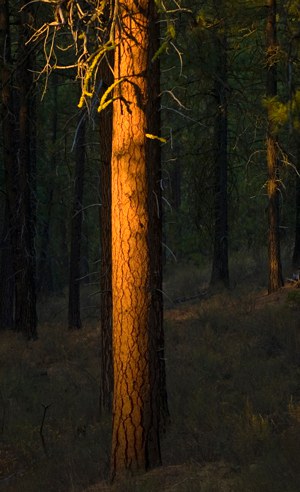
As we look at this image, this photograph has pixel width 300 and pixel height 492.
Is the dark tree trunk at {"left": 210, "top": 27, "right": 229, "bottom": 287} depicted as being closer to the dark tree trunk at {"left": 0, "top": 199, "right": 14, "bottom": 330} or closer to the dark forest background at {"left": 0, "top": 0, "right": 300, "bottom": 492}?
the dark forest background at {"left": 0, "top": 0, "right": 300, "bottom": 492}

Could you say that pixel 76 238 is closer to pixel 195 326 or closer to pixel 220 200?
pixel 220 200

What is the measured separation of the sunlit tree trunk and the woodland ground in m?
0.37

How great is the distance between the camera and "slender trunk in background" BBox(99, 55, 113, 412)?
9.98m

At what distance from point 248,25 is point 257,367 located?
34.4ft

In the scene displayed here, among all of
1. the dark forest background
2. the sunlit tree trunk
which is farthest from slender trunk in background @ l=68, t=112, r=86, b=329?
the sunlit tree trunk

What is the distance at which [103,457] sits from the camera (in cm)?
791

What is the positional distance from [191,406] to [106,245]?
2809 millimetres

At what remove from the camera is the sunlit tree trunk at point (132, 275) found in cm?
678

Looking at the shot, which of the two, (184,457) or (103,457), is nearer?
(184,457)

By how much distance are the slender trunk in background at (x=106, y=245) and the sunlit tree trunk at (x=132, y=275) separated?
9.96ft

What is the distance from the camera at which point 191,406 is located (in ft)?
30.5

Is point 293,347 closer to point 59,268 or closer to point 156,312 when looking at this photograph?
point 156,312

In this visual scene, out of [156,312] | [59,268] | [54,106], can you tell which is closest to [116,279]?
[156,312]

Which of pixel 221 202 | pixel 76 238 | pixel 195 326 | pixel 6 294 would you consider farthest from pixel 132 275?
pixel 221 202
